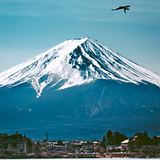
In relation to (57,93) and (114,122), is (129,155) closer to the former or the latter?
(114,122)

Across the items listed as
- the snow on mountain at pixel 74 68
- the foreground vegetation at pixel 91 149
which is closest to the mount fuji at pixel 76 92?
the snow on mountain at pixel 74 68

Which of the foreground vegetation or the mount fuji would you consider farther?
the mount fuji

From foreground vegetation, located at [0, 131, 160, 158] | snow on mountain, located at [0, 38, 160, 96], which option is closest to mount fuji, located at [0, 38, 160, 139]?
snow on mountain, located at [0, 38, 160, 96]

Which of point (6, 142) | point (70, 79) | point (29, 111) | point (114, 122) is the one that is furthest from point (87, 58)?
point (6, 142)

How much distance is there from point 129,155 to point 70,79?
75.4 metres

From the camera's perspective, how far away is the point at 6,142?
50.0 m

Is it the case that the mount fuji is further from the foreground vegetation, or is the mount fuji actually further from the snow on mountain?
the foreground vegetation

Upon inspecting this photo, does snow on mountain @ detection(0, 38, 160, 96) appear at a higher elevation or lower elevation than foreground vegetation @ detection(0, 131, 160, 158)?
higher

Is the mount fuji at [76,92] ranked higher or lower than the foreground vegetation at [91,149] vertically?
higher

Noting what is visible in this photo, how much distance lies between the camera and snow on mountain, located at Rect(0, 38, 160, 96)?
11688 cm

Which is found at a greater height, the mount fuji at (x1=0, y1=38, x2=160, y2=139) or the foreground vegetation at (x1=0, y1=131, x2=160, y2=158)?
the mount fuji at (x1=0, y1=38, x2=160, y2=139)

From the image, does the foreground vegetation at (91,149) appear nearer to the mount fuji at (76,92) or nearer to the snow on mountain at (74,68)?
the mount fuji at (76,92)

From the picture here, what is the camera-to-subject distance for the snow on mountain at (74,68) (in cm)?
11688

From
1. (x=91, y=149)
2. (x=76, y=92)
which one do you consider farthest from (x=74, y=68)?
(x=91, y=149)
